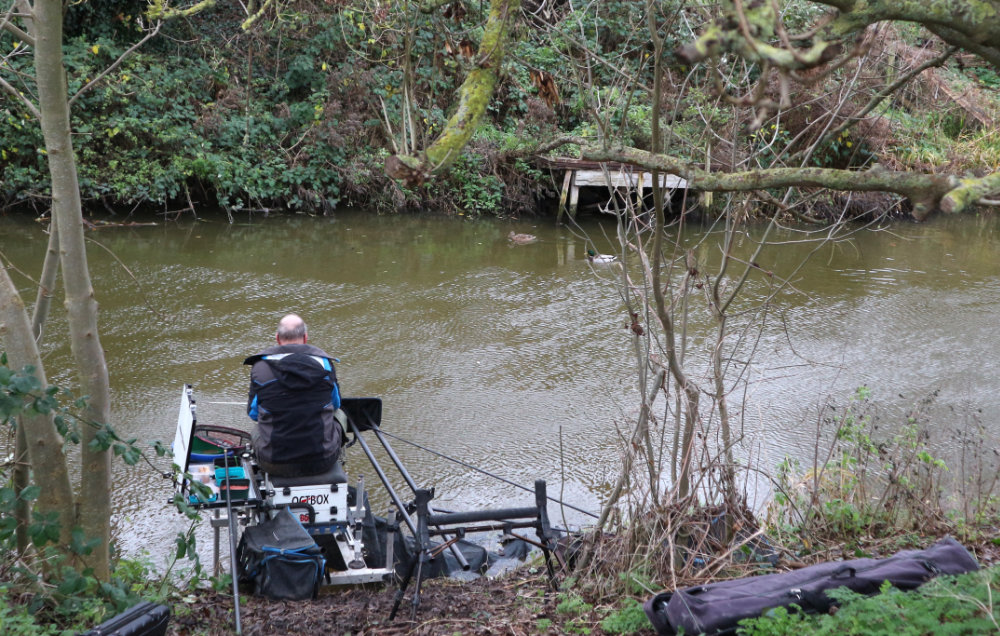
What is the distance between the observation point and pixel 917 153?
17859 millimetres

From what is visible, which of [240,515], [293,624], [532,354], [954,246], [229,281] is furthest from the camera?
[954,246]

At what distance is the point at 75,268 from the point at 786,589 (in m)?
3.21

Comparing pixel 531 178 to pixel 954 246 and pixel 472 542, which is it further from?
pixel 472 542

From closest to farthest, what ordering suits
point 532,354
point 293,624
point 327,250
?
point 293,624 < point 532,354 < point 327,250

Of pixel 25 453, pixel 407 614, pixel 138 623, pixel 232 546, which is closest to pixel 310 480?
pixel 232 546

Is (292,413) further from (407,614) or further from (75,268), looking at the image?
(75,268)

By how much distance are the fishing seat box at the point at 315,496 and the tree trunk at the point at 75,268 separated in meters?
0.91

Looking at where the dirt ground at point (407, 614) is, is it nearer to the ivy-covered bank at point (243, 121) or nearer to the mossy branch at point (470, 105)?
the mossy branch at point (470, 105)

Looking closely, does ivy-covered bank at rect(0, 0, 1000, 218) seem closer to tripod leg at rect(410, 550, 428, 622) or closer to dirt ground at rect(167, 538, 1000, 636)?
dirt ground at rect(167, 538, 1000, 636)

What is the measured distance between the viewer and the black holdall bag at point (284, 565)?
4.42 metres

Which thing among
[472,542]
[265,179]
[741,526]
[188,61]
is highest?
[188,61]

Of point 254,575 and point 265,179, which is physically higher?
point 265,179

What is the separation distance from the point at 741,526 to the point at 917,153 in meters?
15.7

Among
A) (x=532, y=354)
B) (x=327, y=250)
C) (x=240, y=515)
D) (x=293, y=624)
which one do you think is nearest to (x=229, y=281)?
(x=327, y=250)
